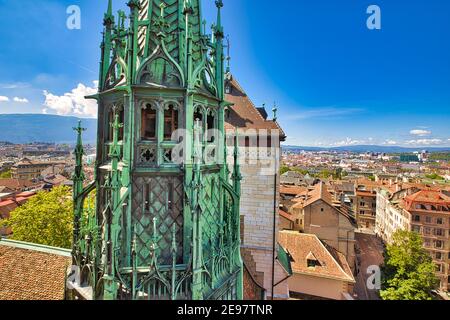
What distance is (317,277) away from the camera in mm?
21031

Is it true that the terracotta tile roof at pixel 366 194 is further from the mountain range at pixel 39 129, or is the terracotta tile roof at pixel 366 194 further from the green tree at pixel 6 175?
the green tree at pixel 6 175

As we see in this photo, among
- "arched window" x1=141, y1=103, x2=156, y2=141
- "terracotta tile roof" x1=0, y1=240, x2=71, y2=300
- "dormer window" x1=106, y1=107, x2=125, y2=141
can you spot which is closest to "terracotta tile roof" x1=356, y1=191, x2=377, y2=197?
"terracotta tile roof" x1=0, y1=240, x2=71, y2=300

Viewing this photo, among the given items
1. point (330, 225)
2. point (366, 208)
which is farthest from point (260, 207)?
point (366, 208)

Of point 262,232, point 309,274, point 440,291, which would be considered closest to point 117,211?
point 262,232

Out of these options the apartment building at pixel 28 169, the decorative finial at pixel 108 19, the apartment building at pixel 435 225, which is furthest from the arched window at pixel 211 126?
the apartment building at pixel 28 169

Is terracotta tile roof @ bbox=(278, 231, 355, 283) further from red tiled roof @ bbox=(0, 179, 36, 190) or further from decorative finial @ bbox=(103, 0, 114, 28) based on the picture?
red tiled roof @ bbox=(0, 179, 36, 190)

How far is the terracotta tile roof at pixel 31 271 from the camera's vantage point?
8.17m

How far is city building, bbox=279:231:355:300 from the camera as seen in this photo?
2056cm

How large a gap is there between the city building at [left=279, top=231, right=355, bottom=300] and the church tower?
18872 mm

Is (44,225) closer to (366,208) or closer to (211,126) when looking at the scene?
(211,126)

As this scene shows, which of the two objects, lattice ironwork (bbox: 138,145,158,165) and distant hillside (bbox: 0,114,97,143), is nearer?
lattice ironwork (bbox: 138,145,158,165)

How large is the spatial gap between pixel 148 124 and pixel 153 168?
781 mm
